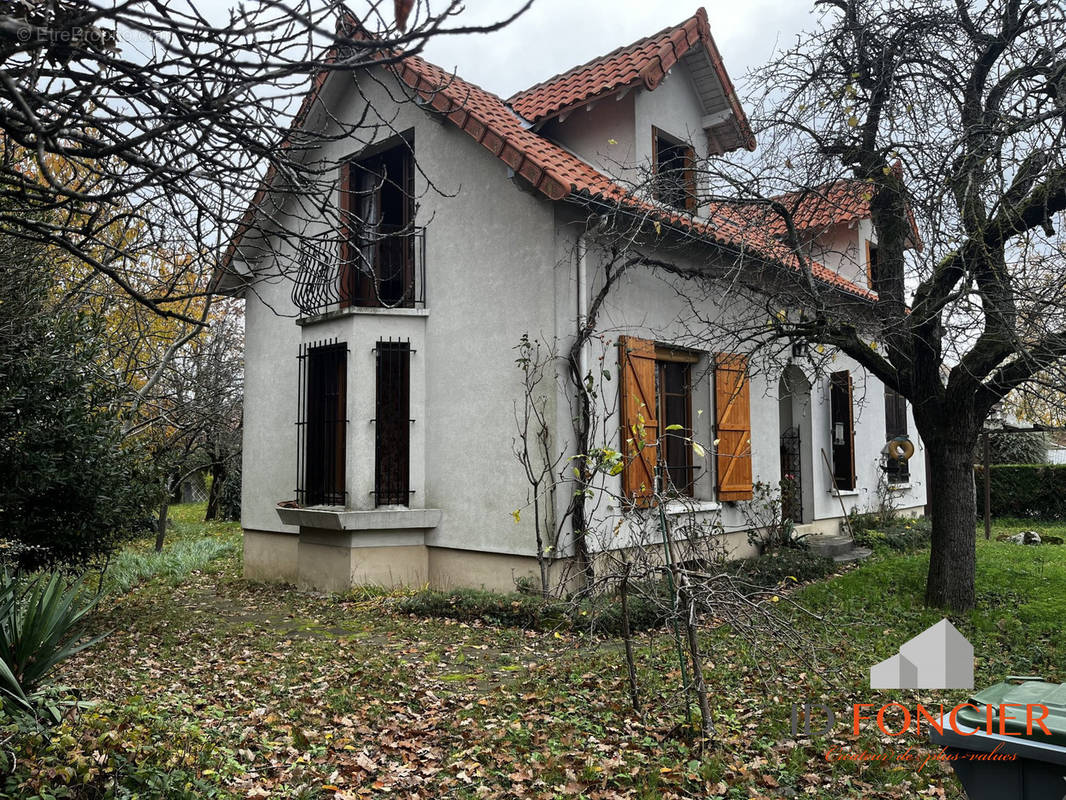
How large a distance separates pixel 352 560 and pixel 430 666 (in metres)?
3.33

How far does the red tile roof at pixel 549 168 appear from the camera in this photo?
7957mm

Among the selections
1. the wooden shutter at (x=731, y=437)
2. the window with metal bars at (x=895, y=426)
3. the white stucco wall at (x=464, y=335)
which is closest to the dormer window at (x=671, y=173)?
the white stucco wall at (x=464, y=335)

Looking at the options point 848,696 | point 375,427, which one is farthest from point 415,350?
point 848,696

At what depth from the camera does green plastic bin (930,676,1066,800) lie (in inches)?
95.0

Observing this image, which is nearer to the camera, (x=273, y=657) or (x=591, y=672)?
A: (x=591, y=672)

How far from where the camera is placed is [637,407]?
878 cm

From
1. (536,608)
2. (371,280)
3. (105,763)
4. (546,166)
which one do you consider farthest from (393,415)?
(105,763)

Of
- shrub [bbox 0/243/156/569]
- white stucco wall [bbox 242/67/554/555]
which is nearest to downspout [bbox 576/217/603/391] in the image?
white stucco wall [bbox 242/67/554/555]

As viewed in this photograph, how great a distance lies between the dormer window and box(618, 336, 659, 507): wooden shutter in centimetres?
168

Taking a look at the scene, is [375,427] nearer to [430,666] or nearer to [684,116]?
[430,666]

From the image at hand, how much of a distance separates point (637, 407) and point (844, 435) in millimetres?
5899

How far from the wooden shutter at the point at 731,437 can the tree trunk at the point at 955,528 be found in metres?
2.72

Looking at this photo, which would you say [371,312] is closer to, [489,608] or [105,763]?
[489,608]

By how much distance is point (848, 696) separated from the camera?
5.17m
